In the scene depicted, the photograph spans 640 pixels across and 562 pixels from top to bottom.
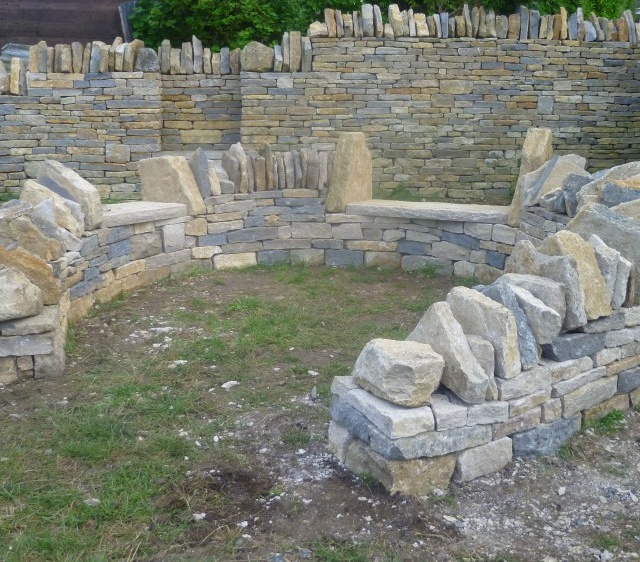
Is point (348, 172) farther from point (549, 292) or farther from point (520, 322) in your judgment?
point (520, 322)

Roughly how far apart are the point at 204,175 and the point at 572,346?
13.5 ft

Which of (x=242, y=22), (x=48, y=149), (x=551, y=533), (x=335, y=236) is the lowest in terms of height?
(x=551, y=533)

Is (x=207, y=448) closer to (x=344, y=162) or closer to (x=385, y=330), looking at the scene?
(x=385, y=330)

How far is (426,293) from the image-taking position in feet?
22.7

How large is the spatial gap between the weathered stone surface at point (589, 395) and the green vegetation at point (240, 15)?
28.3ft

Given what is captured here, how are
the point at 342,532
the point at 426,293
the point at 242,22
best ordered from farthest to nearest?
the point at 242,22 → the point at 426,293 → the point at 342,532

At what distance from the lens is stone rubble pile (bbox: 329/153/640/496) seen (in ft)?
11.8

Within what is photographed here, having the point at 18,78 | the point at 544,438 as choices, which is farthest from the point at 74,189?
the point at 18,78

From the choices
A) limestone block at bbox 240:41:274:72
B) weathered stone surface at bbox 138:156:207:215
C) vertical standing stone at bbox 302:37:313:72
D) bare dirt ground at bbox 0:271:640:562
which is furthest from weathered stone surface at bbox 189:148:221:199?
vertical standing stone at bbox 302:37:313:72

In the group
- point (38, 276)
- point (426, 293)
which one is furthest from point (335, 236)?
point (38, 276)

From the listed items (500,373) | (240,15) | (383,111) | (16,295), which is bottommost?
(500,373)

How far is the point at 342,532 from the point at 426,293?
12.3 feet

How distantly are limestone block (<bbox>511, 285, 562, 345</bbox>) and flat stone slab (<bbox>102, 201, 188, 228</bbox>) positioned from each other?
3.64 m

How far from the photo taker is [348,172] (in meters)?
7.59
